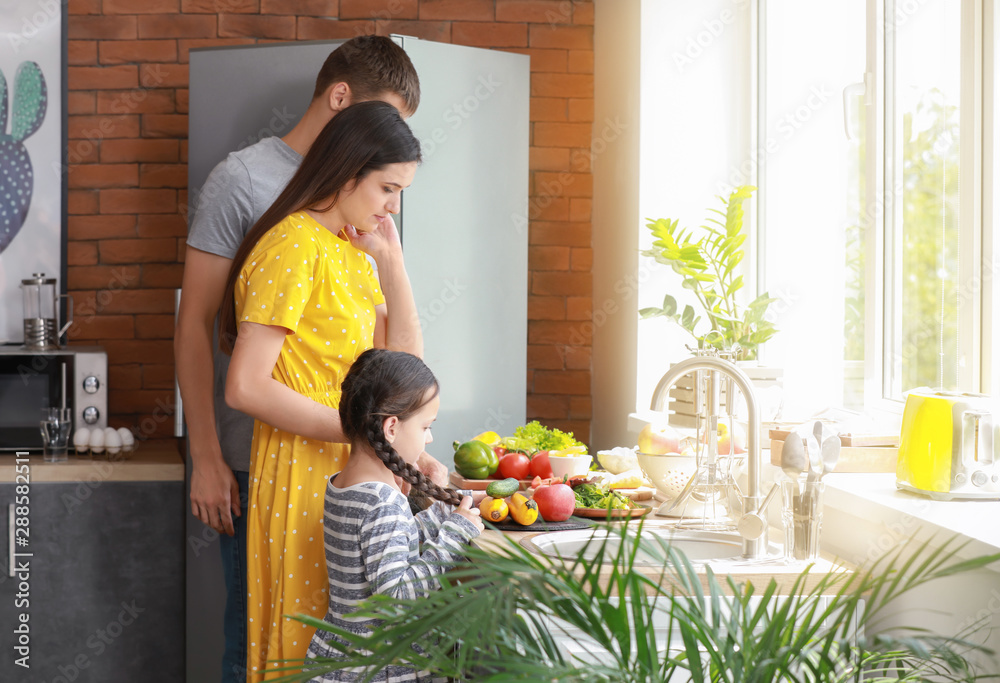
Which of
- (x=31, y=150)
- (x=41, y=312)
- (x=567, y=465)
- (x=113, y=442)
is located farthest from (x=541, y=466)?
(x=31, y=150)

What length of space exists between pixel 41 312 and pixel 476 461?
1570 millimetres

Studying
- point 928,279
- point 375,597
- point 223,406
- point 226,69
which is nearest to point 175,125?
point 226,69

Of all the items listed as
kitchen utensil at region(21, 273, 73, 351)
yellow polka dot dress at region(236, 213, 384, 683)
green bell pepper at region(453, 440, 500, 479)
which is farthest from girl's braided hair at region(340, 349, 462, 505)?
kitchen utensil at region(21, 273, 73, 351)

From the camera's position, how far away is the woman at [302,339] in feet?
4.55

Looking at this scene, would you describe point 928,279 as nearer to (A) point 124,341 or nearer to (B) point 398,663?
(B) point 398,663

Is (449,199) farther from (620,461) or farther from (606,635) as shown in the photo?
(606,635)

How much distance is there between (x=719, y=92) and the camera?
264 cm

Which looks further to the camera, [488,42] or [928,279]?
[488,42]

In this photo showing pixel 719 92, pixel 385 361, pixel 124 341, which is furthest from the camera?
pixel 124 341

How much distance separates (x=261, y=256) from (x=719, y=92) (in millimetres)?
1665

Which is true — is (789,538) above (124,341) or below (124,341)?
below

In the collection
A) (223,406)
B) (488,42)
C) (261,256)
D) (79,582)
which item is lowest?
(79,582)

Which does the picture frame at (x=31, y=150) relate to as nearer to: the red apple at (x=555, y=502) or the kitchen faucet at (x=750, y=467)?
the red apple at (x=555, y=502)

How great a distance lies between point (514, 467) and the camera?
193cm
